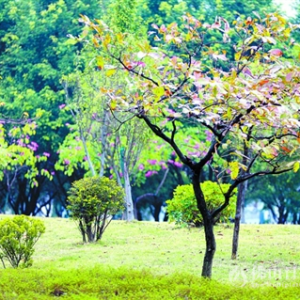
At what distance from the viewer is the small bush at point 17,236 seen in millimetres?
10477

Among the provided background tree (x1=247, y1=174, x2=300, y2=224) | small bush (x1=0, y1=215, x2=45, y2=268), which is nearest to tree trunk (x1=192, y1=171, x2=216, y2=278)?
small bush (x1=0, y1=215, x2=45, y2=268)

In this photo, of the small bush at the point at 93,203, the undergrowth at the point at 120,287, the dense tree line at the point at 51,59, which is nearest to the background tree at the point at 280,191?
the dense tree line at the point at 51,59

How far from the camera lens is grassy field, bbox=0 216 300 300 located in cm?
690

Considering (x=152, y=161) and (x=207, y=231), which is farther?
(x=152, y=161)

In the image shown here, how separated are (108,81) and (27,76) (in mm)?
7968

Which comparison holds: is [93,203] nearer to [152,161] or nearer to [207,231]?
[207,231]

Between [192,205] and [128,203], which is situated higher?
[128,203]

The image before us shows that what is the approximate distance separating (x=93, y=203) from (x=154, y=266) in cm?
336

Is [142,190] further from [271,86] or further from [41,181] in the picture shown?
[271,86]

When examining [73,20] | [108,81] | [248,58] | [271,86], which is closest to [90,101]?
[108,81]

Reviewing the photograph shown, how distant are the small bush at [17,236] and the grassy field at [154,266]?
337 mm

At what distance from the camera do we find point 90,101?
19.7m

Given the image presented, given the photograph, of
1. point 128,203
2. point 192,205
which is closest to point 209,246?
point 192,205

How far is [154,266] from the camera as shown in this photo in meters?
10.5
